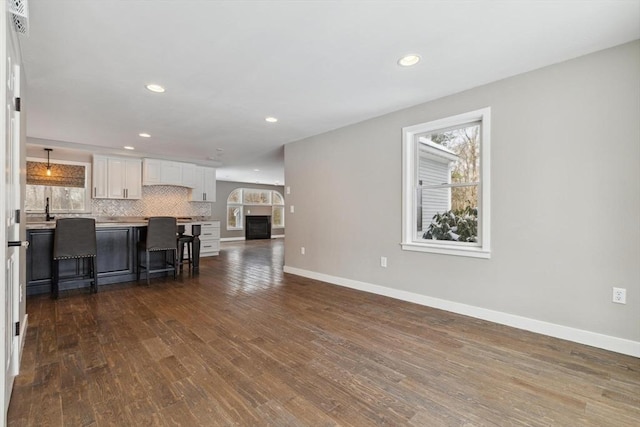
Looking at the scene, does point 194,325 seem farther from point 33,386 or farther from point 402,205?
point 402,205

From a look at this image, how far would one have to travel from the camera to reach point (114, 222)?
5223 millimetres

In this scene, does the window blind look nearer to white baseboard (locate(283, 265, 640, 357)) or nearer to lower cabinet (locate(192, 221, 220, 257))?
lower cabinet (locate(192, 221, 220, 257))

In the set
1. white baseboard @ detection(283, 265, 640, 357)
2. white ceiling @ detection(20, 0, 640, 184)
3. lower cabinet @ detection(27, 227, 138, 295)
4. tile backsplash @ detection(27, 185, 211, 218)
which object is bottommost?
white baseboard @ detection(283, 265, 640, 357)

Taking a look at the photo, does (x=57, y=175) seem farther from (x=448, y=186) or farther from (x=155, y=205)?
(x=448, y=186)

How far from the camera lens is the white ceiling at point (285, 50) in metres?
1.98

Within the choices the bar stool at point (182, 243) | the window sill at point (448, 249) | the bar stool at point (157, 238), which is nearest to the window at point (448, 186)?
the window sill at point (448, 249)

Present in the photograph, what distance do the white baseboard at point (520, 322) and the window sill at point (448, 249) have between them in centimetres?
54

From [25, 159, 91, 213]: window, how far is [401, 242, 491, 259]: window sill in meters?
6.80

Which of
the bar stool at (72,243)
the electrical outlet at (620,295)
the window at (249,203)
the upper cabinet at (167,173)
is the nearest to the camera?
the electrical outlet at (620,295)

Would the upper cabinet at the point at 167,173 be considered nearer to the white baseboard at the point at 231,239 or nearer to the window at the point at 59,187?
the window at the point at 59,187

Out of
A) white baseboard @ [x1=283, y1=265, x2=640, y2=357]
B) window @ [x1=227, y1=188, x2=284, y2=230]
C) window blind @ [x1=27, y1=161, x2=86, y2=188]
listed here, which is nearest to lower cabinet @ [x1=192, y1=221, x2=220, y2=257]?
window blind @ [x1=27, y1=161, x2=86, y2=188]

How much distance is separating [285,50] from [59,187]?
6.48 metres

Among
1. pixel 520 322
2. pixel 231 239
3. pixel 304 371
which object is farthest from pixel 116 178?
pixel 520 322

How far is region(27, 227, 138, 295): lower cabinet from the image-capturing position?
3988mm
